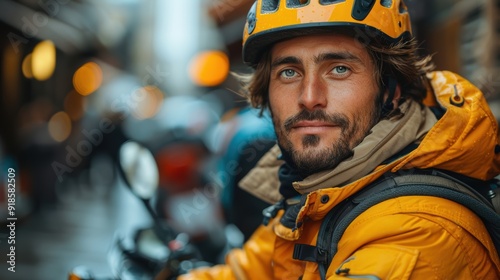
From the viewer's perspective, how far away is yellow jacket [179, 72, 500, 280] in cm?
179

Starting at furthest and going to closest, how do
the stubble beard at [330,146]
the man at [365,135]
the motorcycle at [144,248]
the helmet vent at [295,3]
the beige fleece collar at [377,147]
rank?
the motorcycle at [144,248], the helmet vent at [295,3], the stubble beard at [330,146], the beige fleece collar at [377,147], the man at [365,135]

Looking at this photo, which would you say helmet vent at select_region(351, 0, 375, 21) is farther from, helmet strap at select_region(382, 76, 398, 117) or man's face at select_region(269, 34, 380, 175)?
helmet strap at select_region(382, 76, 398, 117)

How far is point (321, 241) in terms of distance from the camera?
6.94ft

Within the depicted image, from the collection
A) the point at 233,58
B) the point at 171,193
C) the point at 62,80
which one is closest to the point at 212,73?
the point at 233,58

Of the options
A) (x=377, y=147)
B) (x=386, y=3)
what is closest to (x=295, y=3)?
(x=386, y=3)

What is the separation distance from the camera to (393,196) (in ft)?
6.49

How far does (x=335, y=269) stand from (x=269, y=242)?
2.99 feet

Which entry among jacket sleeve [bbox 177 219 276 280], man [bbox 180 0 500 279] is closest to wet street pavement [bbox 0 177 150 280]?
jacket sleeve [bbox 177 219 276 280]

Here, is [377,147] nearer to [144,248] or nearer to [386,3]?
[386,3]

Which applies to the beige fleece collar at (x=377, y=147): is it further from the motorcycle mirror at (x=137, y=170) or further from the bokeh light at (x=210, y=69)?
the bokeh light at (x=210, y=69)

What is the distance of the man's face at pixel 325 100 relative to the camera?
A: 234 centimetres

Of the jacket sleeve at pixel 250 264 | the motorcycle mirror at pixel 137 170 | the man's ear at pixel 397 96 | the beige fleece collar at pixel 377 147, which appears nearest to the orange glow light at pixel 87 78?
the motorcycle mirror at pixel 137 170

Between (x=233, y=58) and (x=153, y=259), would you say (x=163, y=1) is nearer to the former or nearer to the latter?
(x=233, y=58)

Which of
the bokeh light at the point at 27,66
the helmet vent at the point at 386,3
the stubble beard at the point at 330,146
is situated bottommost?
the bokeh light at the point at 27,66
